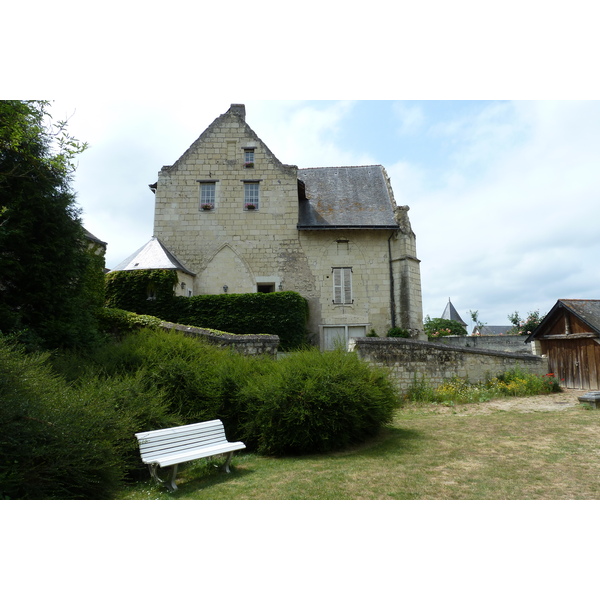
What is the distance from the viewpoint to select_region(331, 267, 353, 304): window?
682 inches

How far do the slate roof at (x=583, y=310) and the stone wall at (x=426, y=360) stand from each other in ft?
12.7

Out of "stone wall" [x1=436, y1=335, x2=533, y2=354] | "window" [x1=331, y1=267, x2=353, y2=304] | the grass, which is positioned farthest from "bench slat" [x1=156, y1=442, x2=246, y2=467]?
"stone wall" [x1=436, y1=335, x2=533, y2=354]

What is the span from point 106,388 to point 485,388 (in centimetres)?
966

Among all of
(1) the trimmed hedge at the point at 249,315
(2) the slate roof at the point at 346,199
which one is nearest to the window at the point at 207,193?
(2) the slate roof at the point at 346,199

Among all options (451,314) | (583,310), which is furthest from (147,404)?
(451,314)

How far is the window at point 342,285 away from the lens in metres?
17.3

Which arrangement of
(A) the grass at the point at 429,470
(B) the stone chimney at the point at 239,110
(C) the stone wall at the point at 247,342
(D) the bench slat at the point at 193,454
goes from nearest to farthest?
(A) the grass at the point at 429,470
(D) the bench slat at the point at 193,454
(C) the stone wall at the point at 247,342
(B) the stone chimney at the point at 239,110

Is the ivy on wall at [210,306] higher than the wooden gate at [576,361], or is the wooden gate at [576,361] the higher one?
the ivy on wall at [210,306]

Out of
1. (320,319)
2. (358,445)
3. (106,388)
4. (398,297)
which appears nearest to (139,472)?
(106,388)

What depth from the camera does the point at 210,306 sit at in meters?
15.7

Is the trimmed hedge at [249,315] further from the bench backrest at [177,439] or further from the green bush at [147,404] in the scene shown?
the bench backrest at [177,439]

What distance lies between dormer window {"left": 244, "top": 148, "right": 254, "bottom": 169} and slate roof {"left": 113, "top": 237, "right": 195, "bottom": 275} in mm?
5189

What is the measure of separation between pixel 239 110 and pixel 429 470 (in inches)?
Result: 714

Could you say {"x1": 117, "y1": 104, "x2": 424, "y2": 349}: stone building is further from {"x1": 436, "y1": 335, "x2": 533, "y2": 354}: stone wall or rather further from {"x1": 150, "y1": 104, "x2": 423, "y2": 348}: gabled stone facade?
{"x1": 436, "y1": 335, "x2": 533, "y2": 354}: stone wall
